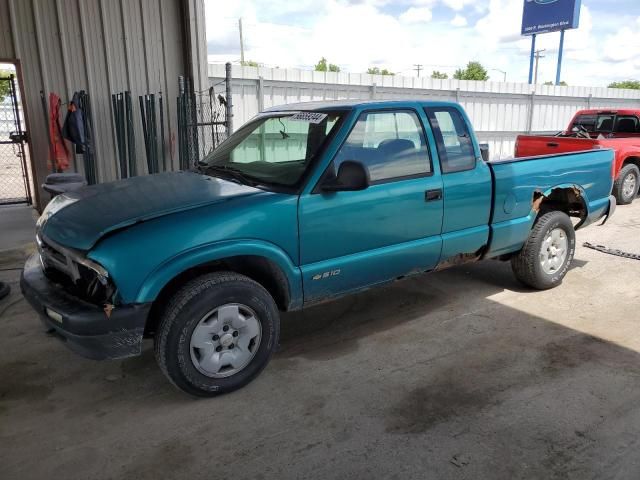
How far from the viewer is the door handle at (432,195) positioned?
3.99 metres

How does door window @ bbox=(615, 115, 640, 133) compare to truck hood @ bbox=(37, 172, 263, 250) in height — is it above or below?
above

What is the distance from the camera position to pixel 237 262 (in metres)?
3.39

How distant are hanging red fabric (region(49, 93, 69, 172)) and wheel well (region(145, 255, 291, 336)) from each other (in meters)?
5.80

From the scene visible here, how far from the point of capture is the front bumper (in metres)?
2.86

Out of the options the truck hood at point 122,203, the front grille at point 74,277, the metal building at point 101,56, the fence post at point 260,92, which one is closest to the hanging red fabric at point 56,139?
the metal building at point 101,56

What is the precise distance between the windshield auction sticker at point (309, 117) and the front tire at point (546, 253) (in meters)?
2.48

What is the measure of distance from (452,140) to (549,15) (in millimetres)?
28613

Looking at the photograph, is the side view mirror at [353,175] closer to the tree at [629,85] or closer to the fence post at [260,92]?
the fence post at [260,92]

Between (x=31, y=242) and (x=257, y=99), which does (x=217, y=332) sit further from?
(x=257, y=99)

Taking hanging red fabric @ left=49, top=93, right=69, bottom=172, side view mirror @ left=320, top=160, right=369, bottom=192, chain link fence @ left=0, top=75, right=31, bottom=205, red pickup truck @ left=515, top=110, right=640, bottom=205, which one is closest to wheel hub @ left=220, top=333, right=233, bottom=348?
side view mirror @ left=320, top=160, right=369, bottom=192

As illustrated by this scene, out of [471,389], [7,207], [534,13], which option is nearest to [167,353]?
[471,389]

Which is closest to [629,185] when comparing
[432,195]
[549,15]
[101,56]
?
[432,195]

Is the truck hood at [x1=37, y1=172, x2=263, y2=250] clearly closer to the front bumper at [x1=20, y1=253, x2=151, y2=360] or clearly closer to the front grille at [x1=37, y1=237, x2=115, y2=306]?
the front grille at [x1=37, y1=237, x2=115, y2=306]

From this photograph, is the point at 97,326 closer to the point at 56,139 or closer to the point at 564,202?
the point at 564,202
